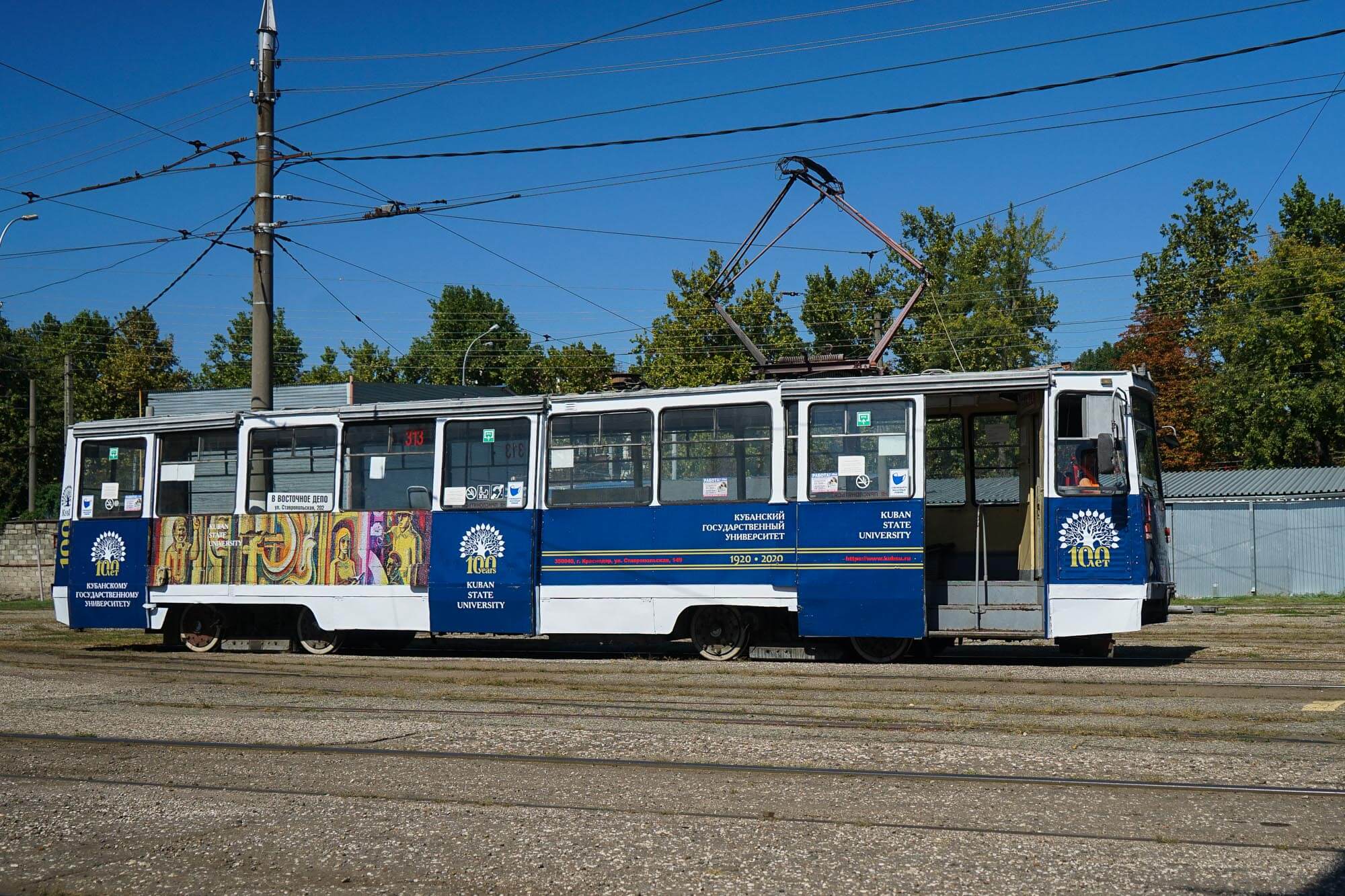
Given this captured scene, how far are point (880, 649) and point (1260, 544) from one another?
2136 centimetres

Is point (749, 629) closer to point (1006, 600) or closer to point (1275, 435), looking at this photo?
point (1006, 600)

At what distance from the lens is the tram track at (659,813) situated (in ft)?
19.2

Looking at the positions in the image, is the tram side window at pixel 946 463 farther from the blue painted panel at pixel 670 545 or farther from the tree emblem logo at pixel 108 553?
the tree emblem logo at pixel 108 553

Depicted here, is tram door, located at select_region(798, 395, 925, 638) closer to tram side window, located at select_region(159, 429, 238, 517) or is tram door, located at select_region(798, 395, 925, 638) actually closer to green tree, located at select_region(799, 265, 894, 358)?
tram side window, located at select_region(159, 429, 238, 517)

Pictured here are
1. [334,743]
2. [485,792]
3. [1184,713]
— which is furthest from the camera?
[1184,713]

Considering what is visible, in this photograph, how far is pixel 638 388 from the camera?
53.6ft

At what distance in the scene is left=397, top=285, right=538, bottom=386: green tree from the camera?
7381 cm

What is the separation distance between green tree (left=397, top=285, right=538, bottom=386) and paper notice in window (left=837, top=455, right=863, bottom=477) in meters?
56.8

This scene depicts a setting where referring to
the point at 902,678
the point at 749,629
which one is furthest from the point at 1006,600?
the point at 749,629

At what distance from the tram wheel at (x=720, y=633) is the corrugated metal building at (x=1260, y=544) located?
19.5 metres

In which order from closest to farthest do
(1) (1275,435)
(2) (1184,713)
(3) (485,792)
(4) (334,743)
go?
(3) (485,792) < (4) (334,743) < (2) (1184,713) < (1) (1275,435)

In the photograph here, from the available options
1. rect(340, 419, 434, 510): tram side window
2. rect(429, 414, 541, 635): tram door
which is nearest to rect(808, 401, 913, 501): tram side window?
rect(429, 414, 541, 635): tram door

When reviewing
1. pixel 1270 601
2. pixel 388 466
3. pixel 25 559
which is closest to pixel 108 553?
pixel 388 466

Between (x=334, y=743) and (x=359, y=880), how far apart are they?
142 inches
